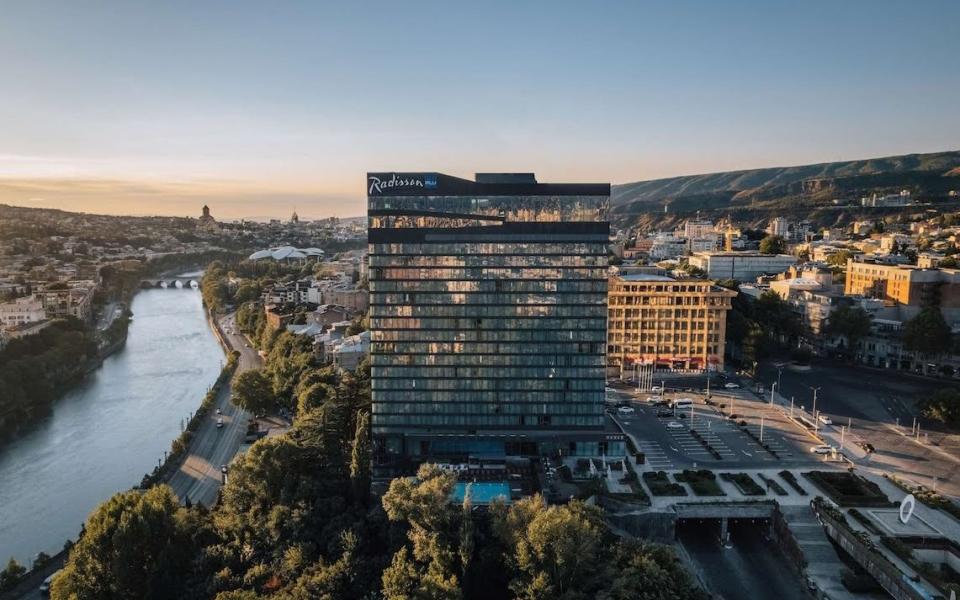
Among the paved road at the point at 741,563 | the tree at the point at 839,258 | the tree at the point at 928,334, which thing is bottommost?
the paved road at the point at 741,563

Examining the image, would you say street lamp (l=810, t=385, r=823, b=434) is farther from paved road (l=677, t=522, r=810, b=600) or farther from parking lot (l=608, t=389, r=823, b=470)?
paved road (l=677, t=522, r=810, b=600)

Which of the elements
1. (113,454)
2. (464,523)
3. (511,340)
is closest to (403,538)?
(464,523)

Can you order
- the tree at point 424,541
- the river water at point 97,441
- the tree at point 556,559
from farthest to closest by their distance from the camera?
the river water at point 97,441, the tree at point 556,559, the tree at point 424,541

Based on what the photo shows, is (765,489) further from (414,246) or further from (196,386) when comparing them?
(196,386)

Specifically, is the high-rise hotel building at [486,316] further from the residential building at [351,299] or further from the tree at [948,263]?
the tree at [948,263]

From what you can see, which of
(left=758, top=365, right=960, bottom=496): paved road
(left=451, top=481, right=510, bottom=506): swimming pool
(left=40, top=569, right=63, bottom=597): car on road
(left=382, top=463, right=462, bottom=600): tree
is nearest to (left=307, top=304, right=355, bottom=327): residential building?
(left=451, top=481, right=510, bottom=506): swimming pool

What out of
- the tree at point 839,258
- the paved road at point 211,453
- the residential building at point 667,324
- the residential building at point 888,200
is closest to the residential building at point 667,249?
the tree at point 839,258
